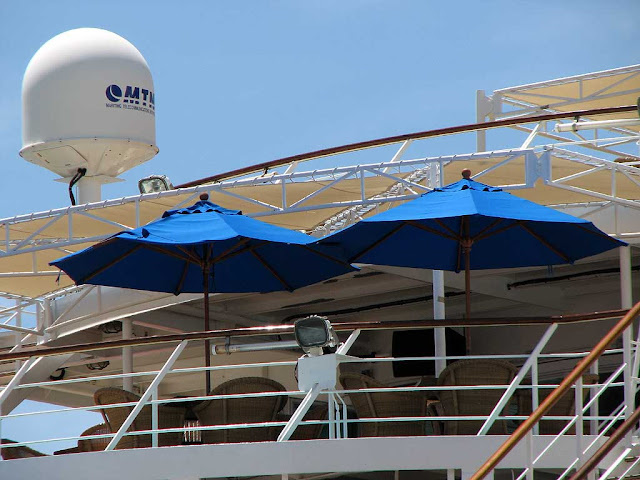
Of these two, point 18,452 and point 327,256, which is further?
point 327,256

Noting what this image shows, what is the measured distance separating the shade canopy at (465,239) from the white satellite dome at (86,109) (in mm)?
8943

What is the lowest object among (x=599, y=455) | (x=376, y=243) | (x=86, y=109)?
(x=599, y=455)

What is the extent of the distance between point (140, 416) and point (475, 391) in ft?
9.79

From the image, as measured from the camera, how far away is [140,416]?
10.8 meters

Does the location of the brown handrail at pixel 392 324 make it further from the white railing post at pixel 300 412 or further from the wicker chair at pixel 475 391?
the white railing post at pixel 300 412

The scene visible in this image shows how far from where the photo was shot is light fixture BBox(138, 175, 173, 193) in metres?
16.0

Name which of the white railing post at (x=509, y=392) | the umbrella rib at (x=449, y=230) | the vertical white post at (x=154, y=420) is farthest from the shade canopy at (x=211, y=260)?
the white railing post at (x=509, y=392)

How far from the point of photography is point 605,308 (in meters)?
16.3

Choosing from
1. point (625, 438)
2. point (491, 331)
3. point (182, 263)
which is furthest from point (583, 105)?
point (625, 438)

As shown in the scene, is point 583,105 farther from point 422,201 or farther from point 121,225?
point 422,201

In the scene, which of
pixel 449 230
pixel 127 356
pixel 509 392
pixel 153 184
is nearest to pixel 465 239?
pixel 449 230

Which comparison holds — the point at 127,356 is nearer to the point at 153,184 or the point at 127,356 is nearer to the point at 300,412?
the point at 153,184

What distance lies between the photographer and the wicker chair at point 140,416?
10742 mm

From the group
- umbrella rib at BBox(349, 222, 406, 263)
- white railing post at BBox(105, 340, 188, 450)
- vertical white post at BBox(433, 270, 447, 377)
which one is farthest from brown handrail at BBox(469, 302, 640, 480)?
vertical white post at BBox(433, 270, 447, 377)
